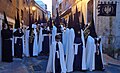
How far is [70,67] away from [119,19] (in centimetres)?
845

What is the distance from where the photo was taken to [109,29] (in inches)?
782

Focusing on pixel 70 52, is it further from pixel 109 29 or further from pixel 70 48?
pixel 109 29

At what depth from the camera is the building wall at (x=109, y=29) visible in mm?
19703

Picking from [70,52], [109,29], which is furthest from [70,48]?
[109,29]

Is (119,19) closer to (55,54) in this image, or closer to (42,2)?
(55,54)

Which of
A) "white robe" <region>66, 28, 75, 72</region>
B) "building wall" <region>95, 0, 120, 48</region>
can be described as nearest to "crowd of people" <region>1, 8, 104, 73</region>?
"white robe" <region>66, 28, 75, 72</region>

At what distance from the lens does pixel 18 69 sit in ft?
42.3

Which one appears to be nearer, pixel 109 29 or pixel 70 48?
pixel 70 48

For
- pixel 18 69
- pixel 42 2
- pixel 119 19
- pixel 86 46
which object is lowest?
pixel 18 69

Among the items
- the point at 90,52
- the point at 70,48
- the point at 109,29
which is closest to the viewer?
the point at 70,48

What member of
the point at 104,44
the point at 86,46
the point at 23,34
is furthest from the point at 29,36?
the point at 86,46

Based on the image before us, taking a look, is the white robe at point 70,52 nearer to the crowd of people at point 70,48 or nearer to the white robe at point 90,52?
the crowd of people at point 70,48

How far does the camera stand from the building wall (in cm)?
1970

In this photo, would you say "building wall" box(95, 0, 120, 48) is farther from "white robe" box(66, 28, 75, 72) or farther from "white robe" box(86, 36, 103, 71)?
"white robe" box(66, 28, 75, 72)
